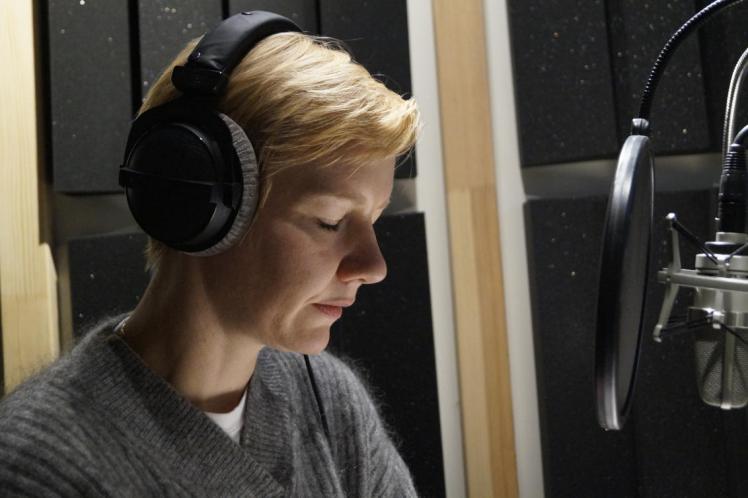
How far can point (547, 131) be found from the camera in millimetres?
1303

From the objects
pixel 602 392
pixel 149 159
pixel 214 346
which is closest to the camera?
pixel 602 392

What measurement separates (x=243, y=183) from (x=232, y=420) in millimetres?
275

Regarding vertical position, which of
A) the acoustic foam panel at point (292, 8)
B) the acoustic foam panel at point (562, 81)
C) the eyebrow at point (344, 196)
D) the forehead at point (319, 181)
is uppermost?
the acoustic foam panel at point (292, 8)

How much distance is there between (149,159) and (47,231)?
22.0 inches

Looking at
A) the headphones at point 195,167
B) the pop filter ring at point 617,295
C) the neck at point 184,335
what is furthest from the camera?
the neck at point 184,335

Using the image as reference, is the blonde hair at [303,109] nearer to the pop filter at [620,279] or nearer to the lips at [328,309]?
the lips at [328,309]

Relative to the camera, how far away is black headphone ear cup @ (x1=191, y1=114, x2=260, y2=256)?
0.69 metres

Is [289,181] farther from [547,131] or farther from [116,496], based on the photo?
[547,131]

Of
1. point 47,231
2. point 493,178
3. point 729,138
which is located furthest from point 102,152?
point 729,138

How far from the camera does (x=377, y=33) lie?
1.29 metres

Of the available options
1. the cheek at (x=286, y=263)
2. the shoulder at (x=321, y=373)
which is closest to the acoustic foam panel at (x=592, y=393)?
the shoulder at (x=321, y=373)

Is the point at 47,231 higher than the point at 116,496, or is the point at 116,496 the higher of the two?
the point at 47,231

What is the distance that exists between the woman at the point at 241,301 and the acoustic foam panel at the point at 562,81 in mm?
559

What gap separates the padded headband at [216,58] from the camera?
71cm
